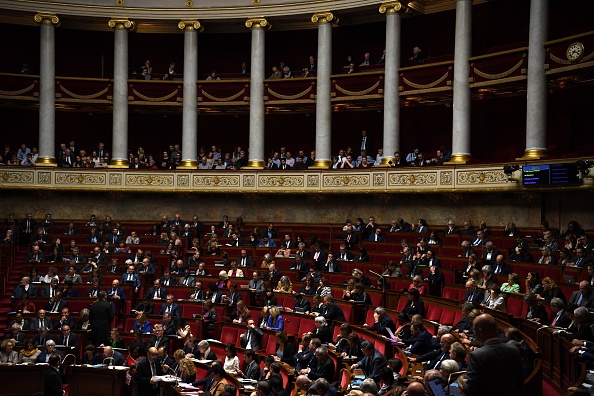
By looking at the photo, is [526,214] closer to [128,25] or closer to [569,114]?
[569,114]

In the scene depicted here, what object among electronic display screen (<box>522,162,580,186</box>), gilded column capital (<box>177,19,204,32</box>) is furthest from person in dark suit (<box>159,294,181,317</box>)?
gilded column capital (<box>177,19,204,32</box>)

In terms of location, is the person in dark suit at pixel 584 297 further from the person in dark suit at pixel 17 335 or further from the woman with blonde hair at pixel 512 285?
the person in dark suit at pixel 17 335

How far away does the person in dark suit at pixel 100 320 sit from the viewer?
15.0 m

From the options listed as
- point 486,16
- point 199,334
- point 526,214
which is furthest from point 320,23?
point 199,334

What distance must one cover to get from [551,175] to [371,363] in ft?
29.9

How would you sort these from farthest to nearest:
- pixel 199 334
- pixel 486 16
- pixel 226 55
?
pixel 226 55 < pixel 486 16 < pixel 199 334

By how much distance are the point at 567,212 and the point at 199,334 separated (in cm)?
922

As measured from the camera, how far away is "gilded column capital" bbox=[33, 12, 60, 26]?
81.3ft

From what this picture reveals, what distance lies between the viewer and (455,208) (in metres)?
20.9

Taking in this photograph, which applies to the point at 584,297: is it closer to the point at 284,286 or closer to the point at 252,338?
the point at 252,338

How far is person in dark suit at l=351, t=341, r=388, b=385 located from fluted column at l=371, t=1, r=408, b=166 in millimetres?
13088

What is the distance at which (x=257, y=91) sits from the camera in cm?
2475

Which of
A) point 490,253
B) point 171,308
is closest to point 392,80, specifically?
point 490,253

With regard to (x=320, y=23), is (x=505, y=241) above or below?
below
